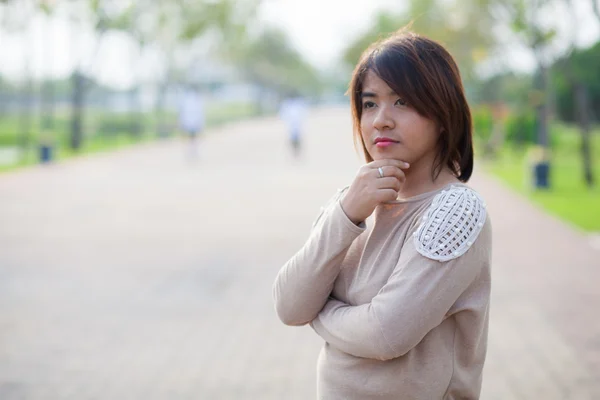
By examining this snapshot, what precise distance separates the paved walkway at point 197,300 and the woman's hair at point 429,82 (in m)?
2.80

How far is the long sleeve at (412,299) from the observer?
5.39 ft

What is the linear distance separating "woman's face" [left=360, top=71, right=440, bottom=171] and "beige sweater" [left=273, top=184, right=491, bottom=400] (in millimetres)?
114

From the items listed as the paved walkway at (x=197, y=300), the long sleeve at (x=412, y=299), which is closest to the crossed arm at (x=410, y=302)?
the long sleeve at (x=412, y=299)

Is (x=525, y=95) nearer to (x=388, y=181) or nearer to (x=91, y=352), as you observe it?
(x=91, y=352)

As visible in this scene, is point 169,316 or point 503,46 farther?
point 503,46

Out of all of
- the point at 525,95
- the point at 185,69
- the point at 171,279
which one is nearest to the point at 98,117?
the point at 185,69

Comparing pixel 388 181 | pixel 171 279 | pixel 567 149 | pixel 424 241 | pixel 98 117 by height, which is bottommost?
pixel 98 117

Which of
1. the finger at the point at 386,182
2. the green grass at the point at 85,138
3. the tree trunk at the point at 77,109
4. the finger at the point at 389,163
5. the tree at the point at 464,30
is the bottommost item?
the green grass at the point at 85,138

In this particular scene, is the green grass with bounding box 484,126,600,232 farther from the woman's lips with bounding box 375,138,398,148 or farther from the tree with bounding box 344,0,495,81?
the woman's lips with bounding box 375,138,398,148

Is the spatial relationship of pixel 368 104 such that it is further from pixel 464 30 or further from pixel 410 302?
pixel 464 30

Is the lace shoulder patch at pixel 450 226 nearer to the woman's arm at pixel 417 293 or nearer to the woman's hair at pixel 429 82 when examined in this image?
the woman's arm at pixel 417 293

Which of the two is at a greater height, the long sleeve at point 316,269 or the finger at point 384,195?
the finger at point 384,195

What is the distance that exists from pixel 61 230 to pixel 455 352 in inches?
349

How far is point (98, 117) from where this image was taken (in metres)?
33.9
